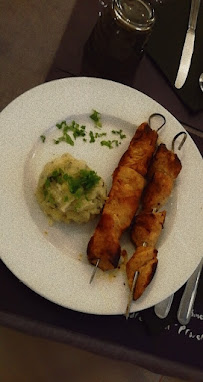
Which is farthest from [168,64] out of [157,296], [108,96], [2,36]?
[157,296]

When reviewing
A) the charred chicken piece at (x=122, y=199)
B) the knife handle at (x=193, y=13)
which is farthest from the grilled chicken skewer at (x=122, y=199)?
the knife handle at (x=193, y=13)

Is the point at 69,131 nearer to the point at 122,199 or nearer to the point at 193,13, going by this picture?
the point at 122,199

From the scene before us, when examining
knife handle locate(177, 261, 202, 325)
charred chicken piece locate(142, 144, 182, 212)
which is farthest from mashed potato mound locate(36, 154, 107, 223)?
knife handle locate(177, 261, 202, 325)

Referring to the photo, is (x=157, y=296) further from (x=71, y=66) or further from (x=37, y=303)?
(x=71, y=66)

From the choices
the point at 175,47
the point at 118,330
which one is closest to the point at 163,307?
the point at 118,330

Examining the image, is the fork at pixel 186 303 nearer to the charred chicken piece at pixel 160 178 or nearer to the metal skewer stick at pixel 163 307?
the metal skewer stick at pixel 163 307
